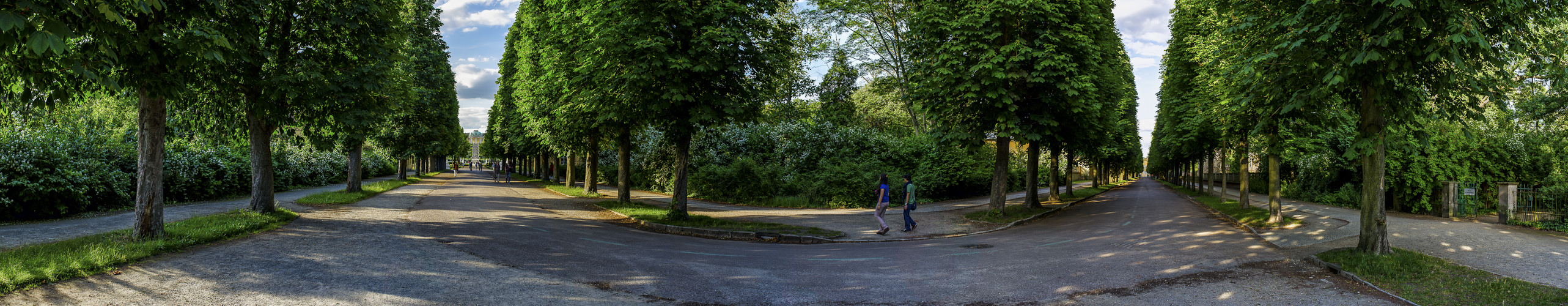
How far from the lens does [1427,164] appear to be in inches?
728

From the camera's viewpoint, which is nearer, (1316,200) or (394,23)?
(394,23)

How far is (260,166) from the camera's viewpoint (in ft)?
40.3

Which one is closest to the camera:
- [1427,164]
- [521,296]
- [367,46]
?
[521,296]

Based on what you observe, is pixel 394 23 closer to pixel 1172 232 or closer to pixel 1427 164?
pixel 1172 232

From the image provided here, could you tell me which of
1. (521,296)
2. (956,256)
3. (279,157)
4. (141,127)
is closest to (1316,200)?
(956,256)

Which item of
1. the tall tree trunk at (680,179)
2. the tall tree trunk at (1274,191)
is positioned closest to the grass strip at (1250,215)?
the tall tree trunk at (1274,191)

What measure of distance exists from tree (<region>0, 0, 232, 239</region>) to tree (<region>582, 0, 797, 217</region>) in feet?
21.0

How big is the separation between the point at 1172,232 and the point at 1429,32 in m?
6.22

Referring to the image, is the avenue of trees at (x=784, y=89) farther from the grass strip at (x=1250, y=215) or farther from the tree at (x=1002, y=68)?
the grass strip at (x=1250, y=215)

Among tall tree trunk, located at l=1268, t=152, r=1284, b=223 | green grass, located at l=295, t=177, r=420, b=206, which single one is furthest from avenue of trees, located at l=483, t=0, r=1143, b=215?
green grass, located at l=295, t=177, r=420, b=206

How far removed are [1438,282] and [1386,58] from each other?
2.82 metres

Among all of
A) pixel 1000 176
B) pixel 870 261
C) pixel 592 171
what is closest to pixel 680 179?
pixel 870 261

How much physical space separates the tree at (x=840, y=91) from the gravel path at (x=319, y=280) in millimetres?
24943

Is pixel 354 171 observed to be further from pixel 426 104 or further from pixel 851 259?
pixel 851 259
